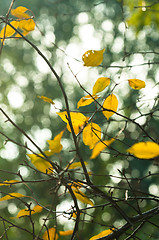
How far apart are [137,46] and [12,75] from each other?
2931 millimetres

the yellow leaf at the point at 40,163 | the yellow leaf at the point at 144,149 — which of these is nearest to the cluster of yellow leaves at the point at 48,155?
the yellow leaf at the point at 40,163

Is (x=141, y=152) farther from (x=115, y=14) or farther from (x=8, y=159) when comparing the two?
(x=115, y=14)

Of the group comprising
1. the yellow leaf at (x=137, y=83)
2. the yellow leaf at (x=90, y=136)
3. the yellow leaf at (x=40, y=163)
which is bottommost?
the yellow leaf at (x=40, y=163)

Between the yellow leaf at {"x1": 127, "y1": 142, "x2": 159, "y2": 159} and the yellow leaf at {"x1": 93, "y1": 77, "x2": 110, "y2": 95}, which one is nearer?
the yellow leaf at {"x1": 127, "y1": 142, "x2": 159, "y2": 159}

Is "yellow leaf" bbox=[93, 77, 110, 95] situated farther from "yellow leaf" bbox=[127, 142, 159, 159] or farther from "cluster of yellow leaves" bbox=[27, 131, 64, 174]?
"yellow leaf" bbox=[127, 142, 159, 159]

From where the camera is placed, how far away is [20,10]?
0.56 metres

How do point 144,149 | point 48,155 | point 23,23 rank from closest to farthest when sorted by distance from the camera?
point 144,149 < point 48,155 < point 23,23

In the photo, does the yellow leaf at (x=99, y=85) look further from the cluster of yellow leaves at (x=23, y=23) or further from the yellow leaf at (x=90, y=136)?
the cluster of yellow leaves at (x=23, y=23)

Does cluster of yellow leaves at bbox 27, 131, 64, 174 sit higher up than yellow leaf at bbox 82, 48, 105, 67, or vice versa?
yellow leaf at bbox 82, 48, 105, 67

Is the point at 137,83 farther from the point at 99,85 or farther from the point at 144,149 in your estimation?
the point at 144,149

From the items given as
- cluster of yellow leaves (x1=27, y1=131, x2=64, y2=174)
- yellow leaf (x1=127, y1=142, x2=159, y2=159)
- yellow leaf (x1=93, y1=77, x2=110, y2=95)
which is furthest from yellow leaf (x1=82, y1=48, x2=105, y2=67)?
yellow leaf (x1=127, y1=142, x2=159, y2=159)

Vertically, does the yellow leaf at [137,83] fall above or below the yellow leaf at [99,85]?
above

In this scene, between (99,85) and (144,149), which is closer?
(144,149)

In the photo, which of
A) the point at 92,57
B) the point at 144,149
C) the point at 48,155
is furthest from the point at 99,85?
the point at 144,149
